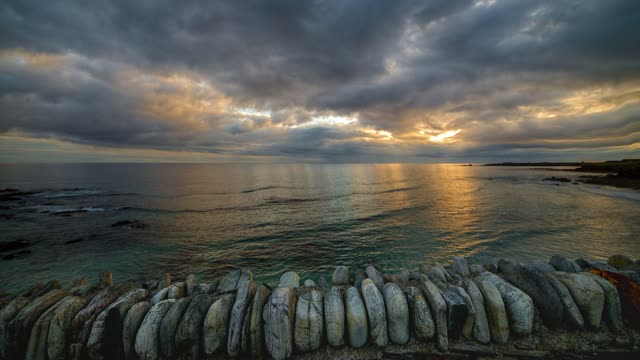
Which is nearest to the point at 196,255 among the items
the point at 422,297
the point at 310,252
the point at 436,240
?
the point at 310,252

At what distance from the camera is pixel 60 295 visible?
5.17 m

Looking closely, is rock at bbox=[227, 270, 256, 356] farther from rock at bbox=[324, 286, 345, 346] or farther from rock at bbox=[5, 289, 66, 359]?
rock at bbox=[5, 289, 66, 359]

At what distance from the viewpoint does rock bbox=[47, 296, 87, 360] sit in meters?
4.22

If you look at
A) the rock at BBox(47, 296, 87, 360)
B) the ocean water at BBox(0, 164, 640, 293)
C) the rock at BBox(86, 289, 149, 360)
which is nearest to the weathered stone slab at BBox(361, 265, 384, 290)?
the rock at BBox(86, 289, 149, 360)

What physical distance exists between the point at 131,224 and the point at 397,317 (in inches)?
1122

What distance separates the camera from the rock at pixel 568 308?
4387 millimetres

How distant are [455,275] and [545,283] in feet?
6.29

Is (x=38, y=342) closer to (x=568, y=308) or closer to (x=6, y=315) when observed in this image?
(x=6, y=315)

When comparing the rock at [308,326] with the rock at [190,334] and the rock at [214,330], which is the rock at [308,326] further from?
the rock at [190,334]

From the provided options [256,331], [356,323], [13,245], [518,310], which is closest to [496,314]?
[518,310]

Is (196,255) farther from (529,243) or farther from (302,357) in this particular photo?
(529,243)

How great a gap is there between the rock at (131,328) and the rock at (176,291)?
2.48ft

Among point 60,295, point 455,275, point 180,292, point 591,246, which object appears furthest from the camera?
point 591,246

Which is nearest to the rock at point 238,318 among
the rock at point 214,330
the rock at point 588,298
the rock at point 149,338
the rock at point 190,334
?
the rock at point 214,330
